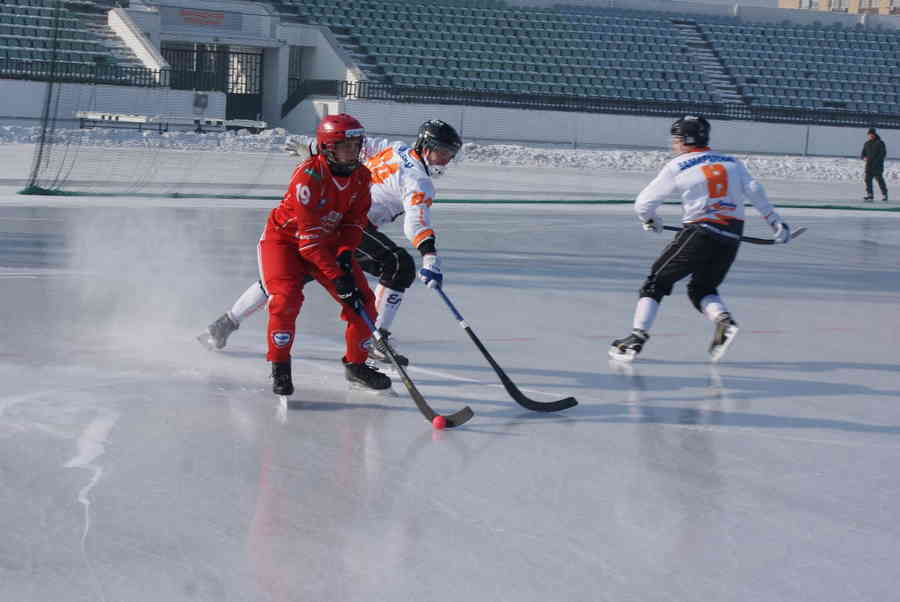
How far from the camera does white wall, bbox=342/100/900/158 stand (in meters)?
35.8

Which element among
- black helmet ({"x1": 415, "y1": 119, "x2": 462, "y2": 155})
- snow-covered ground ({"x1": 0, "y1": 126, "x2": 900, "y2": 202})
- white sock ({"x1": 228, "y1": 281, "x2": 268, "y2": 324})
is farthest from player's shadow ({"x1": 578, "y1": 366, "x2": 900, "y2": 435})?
snow-covered ground ({"x1": 0, "y1": 126, "x2": 900, "y2": 202})

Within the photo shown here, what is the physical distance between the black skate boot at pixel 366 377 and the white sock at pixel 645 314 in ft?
6.03

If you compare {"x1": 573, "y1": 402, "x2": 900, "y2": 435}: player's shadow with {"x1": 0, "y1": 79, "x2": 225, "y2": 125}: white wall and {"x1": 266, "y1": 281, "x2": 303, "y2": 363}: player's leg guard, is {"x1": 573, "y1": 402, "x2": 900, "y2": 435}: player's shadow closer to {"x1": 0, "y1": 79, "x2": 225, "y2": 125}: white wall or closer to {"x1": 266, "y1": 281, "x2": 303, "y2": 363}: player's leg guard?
{"x1": 266, "y1": 281, "x2": 303, "y2": 363}: player's leg guard

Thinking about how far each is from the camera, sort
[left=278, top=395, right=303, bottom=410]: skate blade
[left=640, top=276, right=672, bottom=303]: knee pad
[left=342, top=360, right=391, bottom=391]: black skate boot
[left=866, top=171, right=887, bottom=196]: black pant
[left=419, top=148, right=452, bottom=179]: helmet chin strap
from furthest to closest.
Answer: [left=866, top=171, right=887, bottom=196]: black pant
[left=640, top=276, right=672, bottom=303]: knee pad
[left=419, top=148, right=452, bottom=179]: helmet chin strap
[left=342, top=360, right=391, bottom=391]: black skate boot
[left=278, top=395, right=303, bottom=410]: skate blade

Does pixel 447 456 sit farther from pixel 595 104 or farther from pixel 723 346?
pixel 595 104

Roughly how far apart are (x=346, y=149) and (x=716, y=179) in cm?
260

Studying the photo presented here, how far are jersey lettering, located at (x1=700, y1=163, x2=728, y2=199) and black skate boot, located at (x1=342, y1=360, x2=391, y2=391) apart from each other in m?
2.38

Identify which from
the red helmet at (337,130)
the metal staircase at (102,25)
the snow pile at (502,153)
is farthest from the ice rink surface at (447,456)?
the metal staircase at (102,25)

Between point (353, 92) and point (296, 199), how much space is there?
30.9m

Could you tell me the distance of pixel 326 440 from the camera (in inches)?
202

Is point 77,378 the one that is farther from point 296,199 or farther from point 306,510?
point 306,510

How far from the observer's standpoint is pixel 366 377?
19.9ft

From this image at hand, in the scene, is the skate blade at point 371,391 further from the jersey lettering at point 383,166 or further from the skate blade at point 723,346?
the skate blade at point 723,346

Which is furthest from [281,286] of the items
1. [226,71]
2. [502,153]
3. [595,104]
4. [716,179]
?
[595,104]
